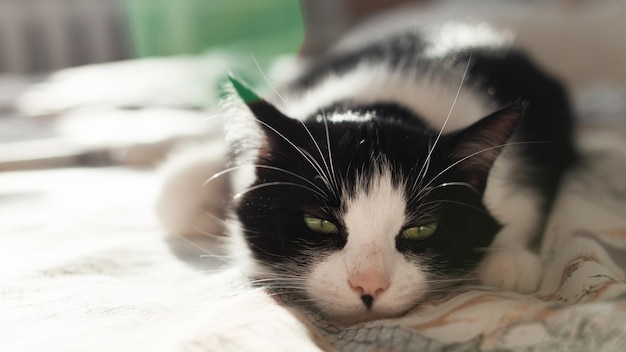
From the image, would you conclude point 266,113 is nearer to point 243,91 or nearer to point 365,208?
point 243,91

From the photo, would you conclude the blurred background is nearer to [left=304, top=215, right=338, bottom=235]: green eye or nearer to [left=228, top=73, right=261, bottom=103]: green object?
[left=228, top=73, right=261, bottom=103]: green object

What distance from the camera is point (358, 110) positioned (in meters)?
1.00

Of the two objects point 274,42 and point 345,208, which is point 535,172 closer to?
point 345,208

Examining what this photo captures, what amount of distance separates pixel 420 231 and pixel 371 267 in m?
0.12

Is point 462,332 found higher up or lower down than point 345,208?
lower down

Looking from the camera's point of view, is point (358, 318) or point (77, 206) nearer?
point (358, 318)

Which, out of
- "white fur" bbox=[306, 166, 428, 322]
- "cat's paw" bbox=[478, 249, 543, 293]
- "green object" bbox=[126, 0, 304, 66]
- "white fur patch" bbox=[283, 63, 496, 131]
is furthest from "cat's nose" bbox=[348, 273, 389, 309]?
"green object" bbox=[126, 0, 304, 66]

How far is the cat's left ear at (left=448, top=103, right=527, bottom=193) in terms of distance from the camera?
82 cm

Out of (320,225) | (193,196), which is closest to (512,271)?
(320,225)

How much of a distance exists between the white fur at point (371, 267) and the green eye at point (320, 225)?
2cm

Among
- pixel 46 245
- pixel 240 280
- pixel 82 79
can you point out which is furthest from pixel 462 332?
pixel 82 79

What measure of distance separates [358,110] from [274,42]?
2.06m

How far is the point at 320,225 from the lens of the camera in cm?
81

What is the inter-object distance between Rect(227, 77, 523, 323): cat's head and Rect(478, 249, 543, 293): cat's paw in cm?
3
